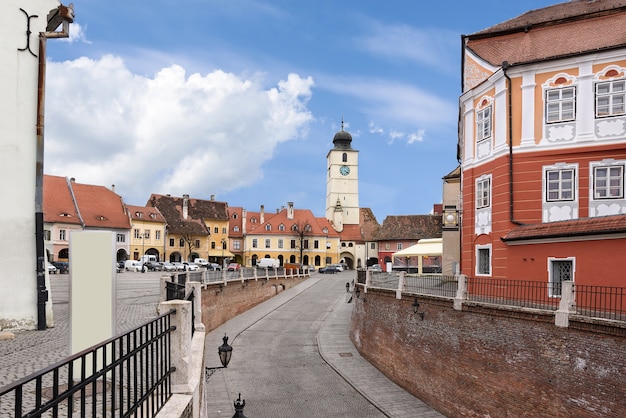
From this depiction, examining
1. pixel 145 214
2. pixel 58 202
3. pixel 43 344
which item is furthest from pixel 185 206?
pixel 43 344

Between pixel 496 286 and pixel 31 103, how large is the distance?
55.5ft

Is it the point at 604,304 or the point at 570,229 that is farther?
the point at 570,229

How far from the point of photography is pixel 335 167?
98875 millimetres

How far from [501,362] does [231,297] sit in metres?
21.6

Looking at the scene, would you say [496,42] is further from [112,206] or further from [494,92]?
[112,206]

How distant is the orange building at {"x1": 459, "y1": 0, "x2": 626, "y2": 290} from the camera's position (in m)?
18.4

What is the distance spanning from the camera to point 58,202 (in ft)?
194

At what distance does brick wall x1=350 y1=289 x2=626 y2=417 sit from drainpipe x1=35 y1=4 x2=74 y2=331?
42.2 feet

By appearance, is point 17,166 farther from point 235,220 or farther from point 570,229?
point 235,220

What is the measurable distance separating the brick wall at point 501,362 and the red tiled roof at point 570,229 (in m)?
3.81

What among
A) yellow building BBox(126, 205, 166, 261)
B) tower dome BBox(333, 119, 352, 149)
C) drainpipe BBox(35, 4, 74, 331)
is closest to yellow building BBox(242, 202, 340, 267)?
yellow building BBox(126, 205, 166, 261)

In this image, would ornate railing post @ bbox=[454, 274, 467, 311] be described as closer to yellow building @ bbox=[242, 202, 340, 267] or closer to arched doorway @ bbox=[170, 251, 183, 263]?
arched doorway @ bbox=[170, 251, 183, 263]

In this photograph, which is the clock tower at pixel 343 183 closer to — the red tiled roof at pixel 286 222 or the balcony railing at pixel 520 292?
the red tiled roof at pixel 286 222

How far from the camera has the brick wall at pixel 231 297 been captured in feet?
95.2
